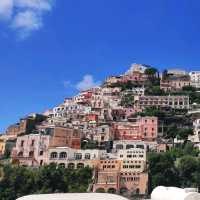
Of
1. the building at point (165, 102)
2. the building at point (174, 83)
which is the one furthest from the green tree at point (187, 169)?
the building at point (174, 83)

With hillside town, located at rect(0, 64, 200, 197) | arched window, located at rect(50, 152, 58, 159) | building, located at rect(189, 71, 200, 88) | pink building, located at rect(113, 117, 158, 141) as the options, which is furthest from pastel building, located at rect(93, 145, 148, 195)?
building, located at rect(189, 71, 200, 88)

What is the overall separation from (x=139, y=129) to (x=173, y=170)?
18.7m

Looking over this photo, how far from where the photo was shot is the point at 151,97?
95438 millimetres

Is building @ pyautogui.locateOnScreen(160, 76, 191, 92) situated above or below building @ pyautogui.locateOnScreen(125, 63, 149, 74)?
below

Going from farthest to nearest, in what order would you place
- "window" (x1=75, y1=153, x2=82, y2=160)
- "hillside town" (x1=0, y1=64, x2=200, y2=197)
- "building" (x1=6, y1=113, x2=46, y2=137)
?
"building" (x1=6, y1=113, x2=46, y2=137), "window" (x1=75, y1=153, x2=82, y2=160), "hillside town" (x1=0, y1=64, x2=200, y2=197)

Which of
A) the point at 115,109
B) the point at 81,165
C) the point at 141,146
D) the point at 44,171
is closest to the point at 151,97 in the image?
the point at 115,109

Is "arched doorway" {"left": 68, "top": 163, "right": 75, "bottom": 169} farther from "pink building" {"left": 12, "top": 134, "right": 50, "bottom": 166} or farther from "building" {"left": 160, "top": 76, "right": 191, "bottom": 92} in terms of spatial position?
"building" {"left": 160, "top": 76, "right": 191, "bottom": 92}

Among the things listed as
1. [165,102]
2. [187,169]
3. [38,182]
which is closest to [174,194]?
[38,182]

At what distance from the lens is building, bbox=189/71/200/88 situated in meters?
107

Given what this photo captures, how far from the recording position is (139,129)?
83750 millimetres

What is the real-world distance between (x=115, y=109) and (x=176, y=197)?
77454mm

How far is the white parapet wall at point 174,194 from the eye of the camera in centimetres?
1639

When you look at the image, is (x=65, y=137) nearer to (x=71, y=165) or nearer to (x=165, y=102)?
(x=71, y=165)

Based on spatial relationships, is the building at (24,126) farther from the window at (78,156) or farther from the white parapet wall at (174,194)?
the white parapet wall at (174,194)
